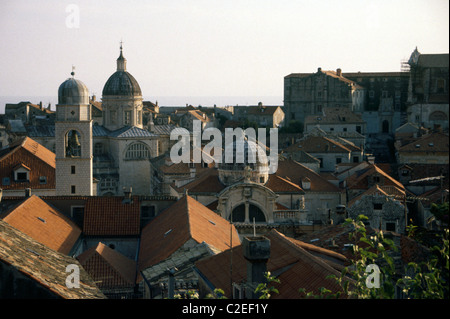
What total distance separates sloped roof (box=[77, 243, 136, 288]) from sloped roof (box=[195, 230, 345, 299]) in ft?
12.3

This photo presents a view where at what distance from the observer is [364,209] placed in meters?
32.1

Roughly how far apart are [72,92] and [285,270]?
962 inches

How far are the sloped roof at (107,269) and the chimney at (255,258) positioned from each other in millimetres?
8718

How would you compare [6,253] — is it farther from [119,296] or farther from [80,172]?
[80,172]

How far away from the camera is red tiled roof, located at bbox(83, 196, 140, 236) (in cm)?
2838

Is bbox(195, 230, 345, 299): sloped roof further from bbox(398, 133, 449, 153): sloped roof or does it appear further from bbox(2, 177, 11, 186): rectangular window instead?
bbox(398, 133, 449, 153): sloped roof

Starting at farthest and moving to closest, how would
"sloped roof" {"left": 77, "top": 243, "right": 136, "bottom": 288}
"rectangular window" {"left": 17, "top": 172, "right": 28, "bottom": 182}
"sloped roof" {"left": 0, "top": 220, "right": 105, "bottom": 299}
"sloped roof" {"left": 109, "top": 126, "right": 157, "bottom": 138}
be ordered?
"sloped roof" {"left": 109, "top": 126, "right": 157, "bottom": 138}, "rectangular window" {"left": 17, "top": 172, "right": 28, "bottom": 182}, "sloped roof" {"left": 77, "top": 243, "right": 136, "bottom": 288}, "sloped roof" {"left": 0, "top": 220, "right": 105, "bottom": 299}

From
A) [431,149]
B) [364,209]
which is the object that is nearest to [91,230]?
[364,209]

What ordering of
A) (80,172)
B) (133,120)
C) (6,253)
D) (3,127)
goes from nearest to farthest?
(6,253), (80,172), (133,120), (3,127)

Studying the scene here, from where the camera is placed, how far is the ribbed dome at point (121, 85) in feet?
201

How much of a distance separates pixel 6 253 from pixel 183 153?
41831 mm

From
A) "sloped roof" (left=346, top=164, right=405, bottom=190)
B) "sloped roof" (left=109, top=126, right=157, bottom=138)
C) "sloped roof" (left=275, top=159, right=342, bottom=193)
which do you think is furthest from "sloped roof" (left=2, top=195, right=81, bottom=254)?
"sloped roof" (left=109, top=126, right=157, bottom=138)

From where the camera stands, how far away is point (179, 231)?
2284cm

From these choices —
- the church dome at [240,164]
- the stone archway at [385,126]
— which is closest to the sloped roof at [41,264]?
the church dome at [240,164]
